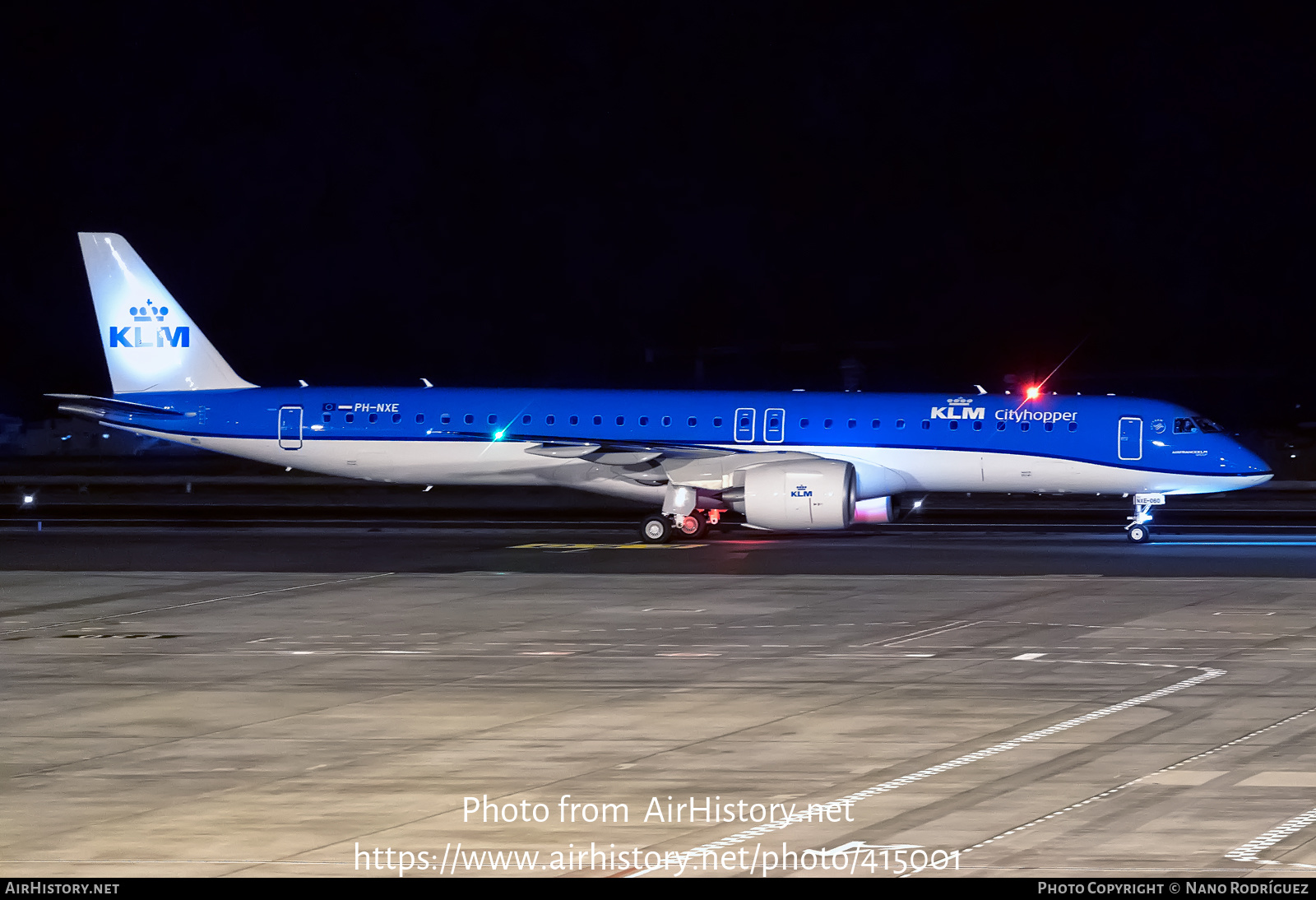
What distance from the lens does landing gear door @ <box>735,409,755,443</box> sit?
39625 millimetres

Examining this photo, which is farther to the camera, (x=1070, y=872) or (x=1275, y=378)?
(x=1275, y=378)

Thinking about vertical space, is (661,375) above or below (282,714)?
above

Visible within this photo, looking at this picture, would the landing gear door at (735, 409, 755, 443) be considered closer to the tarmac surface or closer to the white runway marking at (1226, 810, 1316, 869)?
the tarmac surface

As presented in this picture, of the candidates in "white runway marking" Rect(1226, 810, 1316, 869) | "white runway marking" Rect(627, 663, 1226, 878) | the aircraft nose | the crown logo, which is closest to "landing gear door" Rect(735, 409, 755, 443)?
the aircraft nose

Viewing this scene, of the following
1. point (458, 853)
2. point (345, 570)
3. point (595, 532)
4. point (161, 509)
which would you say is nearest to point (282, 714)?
point (458, 853)

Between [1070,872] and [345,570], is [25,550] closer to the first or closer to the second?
[345,570]

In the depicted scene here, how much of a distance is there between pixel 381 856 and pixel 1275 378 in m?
146

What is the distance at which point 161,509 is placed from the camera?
49.0m

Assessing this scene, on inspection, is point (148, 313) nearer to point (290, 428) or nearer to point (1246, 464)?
point (290, 428)

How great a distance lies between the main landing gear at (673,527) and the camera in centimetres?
3753

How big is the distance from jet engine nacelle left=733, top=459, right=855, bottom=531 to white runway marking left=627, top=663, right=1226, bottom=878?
17.9 metres

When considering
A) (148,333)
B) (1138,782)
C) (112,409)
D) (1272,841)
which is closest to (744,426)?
(148,333)

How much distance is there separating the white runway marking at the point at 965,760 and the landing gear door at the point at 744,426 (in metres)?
21.5
